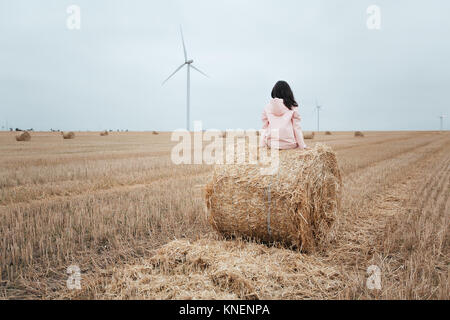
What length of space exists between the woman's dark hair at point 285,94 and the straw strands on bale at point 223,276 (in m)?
2.43

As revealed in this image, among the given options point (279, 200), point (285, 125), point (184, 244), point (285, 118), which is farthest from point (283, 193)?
point (184, 244)

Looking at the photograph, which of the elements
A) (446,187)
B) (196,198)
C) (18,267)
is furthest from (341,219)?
(18,267)

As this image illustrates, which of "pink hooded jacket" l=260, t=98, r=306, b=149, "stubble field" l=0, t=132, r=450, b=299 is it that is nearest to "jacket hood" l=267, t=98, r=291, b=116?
"pink hooded jacket" l=260, t=98, r=306, b=149

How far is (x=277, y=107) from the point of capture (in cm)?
525

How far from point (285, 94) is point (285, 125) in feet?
1.75

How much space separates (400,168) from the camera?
11992mm

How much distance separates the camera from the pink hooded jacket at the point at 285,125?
5.20m

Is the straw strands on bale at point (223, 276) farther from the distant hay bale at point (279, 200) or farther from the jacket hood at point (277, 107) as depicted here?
the jacket hood at point (277, 107)

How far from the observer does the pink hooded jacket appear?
5.20 meters

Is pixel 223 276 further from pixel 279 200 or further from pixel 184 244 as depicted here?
pixel 279 200

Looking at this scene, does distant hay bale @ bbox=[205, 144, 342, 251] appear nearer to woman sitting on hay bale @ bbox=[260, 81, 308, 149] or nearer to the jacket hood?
woman sitting on hay bale @ bbox=[260, 81, 308, 149]

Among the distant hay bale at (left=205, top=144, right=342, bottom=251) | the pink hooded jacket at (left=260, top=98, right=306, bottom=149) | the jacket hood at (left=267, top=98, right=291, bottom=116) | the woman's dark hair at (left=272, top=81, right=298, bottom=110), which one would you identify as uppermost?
the woman's dark hair at (left=272, top=81, right=298, bottom=110)

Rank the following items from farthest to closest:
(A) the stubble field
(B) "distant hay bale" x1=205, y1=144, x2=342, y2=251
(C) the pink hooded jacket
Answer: (C) the pink hooded jacket → (B) "distant hay bale" x1=205, y1=144, x2=342, y2=251 → (A) the stubble field
